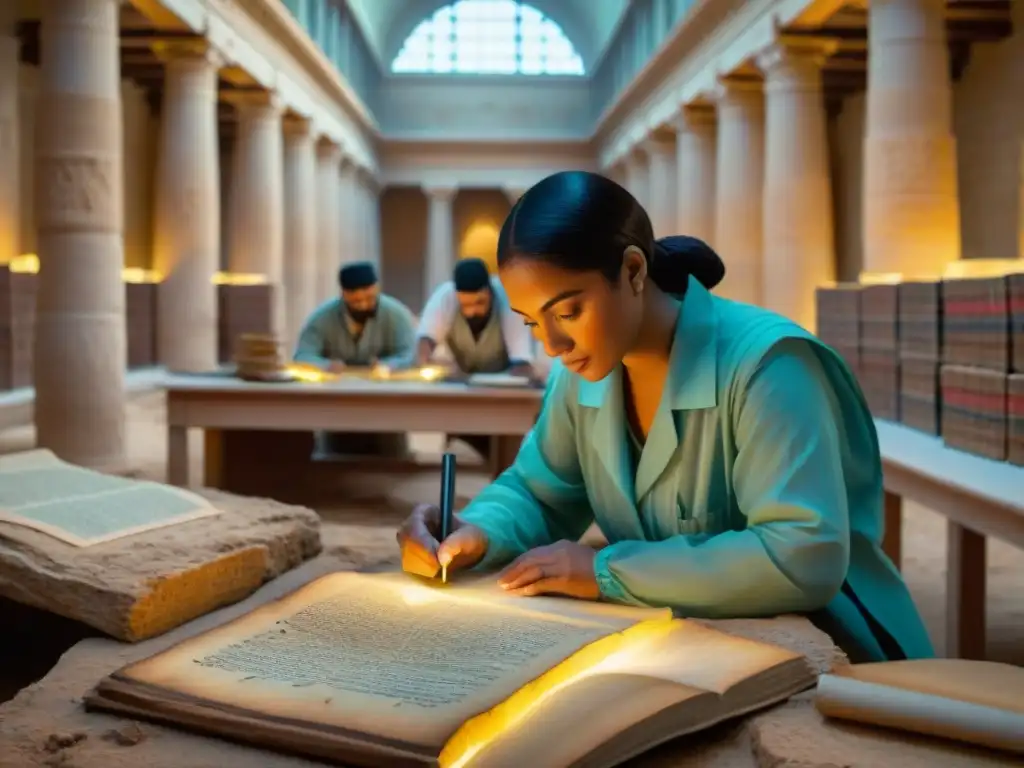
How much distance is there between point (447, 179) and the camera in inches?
1243

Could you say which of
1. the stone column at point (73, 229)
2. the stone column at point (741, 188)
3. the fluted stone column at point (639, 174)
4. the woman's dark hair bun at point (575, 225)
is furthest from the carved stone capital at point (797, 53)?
the woman's dark hair bun at point (575, 225)

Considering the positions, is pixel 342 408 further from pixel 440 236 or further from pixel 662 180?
pixel 440 236

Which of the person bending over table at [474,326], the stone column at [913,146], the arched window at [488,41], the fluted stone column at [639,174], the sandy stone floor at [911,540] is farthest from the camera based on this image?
the arched window at [488,41]

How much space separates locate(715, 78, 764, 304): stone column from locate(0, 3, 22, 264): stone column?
31.0ft

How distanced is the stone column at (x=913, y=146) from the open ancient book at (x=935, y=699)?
9.49m

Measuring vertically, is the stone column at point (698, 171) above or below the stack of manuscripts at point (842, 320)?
above

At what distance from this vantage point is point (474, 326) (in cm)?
848

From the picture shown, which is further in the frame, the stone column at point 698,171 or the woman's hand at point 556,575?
the stone column at point 698,171

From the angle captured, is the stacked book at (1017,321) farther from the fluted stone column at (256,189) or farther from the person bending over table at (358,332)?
the fluted stone column at (256,189)

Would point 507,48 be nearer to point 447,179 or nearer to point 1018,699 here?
point 447,179

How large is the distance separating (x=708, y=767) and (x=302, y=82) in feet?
64.0

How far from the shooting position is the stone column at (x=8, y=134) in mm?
13688

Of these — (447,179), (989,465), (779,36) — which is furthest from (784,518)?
(447,179)

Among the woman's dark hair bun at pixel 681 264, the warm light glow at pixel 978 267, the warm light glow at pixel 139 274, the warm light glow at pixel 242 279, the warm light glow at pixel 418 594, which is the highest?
the warm light glow at pixel 139 274
